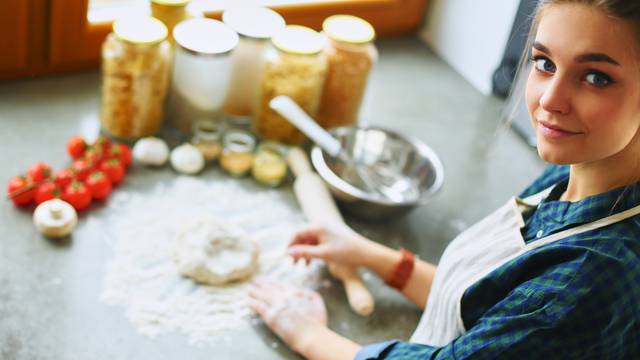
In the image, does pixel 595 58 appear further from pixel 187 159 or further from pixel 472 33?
pixel 472 33

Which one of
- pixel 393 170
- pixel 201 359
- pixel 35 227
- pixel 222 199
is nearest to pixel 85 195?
pixel 35 227

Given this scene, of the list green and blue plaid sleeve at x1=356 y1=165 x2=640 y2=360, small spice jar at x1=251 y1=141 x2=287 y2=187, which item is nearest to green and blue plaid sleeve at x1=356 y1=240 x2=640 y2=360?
green and blue plaid sleeve at x1=356 y1=165 x2=640 y2=360

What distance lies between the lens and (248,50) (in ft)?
3.96

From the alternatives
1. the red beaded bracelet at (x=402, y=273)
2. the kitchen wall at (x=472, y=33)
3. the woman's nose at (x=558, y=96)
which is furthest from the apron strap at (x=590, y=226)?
the kitchen wall at (x=472, y=33)

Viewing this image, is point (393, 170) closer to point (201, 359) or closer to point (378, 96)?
point (378, 96)

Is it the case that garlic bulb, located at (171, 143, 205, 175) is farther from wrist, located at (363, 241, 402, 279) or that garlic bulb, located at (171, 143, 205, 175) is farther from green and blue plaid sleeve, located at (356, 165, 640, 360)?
green and blue plaid sleeve, located at (356, 165, 640, 360)

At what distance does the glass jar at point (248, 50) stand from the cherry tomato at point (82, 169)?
10.1 inches

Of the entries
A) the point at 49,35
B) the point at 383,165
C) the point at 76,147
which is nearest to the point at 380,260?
the point at 383,165

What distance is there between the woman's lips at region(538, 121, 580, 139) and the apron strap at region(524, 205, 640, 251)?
0.10m

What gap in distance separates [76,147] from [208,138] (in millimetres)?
192

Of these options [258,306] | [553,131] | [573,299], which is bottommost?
[258,306]

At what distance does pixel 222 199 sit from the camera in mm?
1149

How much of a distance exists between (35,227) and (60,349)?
0.70 feet

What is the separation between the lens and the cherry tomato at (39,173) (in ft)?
3.42
